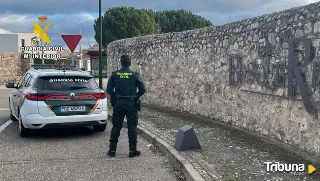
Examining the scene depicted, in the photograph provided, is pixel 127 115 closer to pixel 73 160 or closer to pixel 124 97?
pixel 124 97

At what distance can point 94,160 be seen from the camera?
20.2 feet

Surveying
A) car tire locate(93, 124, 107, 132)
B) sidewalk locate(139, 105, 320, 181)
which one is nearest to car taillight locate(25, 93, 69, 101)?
car tire locate(93, 124, 107, 132)

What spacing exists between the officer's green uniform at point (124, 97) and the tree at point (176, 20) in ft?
147

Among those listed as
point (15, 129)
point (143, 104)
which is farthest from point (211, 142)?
point (143, 104)

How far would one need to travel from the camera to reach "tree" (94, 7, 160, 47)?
45.4m

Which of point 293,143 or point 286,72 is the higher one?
point 286,72

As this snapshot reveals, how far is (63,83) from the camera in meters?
7.90

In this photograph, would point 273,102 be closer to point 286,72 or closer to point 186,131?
point 286,72

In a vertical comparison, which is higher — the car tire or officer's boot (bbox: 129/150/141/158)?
the car tire

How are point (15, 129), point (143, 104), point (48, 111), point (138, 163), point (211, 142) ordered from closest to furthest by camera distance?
point (138, 163) → point (211, 142) → point (48, 111) → point (15, 129) → point (143, 104)

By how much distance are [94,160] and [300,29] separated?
4263 mm

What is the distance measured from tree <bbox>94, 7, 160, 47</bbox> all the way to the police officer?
39473mm

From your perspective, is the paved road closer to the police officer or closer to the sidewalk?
the police officer

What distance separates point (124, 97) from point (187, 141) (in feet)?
4.49
